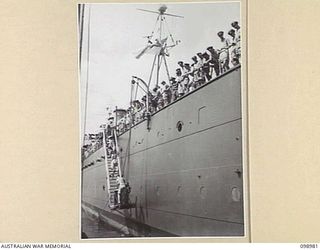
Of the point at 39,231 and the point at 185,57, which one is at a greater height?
the point at 185,57

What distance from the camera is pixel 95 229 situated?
30.4 inches

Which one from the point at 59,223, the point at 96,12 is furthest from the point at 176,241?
the point at 96,12

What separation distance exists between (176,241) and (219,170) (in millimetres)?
137

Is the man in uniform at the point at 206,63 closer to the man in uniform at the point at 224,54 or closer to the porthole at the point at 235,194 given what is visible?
the man in uniform at the point at 224,54

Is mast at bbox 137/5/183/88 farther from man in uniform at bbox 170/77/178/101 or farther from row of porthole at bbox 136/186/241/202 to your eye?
row of porthole at bbox 136/186/241/202

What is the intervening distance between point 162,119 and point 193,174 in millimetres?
105

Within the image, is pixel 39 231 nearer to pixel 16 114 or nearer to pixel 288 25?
pixel 16 114

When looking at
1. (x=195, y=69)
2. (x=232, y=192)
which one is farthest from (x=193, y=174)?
(x=195, y=69)

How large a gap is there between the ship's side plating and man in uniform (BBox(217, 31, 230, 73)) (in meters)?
0.01

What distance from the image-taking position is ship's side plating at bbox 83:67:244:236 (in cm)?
76

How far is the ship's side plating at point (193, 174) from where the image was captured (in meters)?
0.76

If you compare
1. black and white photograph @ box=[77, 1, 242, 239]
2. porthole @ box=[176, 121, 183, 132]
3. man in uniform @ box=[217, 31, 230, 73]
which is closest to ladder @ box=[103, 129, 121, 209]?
black and white photograph @ box=[77, 1, 242, 239]

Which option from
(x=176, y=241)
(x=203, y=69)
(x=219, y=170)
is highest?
(x=203, y=69)

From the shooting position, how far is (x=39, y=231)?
2.52ft
